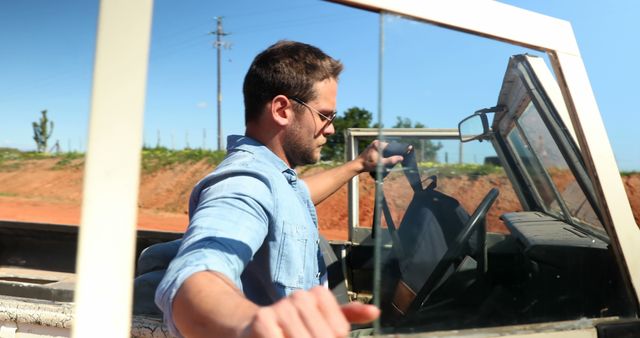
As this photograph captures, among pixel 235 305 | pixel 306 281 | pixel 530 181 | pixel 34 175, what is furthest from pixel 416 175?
pixel 34 175

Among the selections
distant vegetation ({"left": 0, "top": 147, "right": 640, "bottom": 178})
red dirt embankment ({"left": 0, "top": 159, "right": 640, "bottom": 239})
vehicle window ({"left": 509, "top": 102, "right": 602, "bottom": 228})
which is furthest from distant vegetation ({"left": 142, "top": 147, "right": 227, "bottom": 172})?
vehicle window ({"left": 509, "top": 102, "right": 602, "bottom": 228})

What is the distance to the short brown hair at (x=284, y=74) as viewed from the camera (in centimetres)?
190

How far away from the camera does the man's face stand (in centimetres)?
188

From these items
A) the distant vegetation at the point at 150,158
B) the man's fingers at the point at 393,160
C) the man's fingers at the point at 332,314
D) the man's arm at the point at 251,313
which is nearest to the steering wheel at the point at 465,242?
the man's fingers at the point at 393,160

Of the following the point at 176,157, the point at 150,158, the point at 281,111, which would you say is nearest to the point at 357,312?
the point at 281,111

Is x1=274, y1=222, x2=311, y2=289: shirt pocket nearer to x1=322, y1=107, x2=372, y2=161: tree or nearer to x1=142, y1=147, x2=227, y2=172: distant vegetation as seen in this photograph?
x1=322, y1=107, x2=372, y2=161: tree

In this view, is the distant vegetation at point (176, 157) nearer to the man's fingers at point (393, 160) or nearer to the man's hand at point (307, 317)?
the man's fingers at point (393, 160)

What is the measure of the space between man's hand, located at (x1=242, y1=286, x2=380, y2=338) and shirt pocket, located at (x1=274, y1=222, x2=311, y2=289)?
712 millimetres

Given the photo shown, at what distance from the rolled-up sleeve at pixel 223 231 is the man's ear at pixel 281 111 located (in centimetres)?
43

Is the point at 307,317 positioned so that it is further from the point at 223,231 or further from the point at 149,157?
the point at 149,157

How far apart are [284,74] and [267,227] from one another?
706 millimetres

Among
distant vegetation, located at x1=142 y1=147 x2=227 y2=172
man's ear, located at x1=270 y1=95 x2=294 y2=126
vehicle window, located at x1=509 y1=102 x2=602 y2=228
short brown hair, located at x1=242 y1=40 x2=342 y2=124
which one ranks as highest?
distant vegetation, located at x1=142 y1=147 x2=227 y2=172

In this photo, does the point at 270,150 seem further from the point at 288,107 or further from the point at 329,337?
the point at 329,337

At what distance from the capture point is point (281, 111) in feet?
6.13
